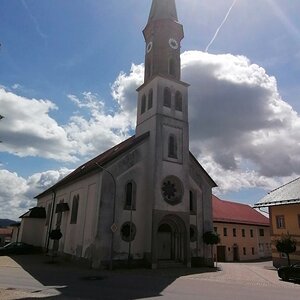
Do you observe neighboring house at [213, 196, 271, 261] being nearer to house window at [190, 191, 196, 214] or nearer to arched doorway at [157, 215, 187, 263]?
house window at [190, 191, 196, 214]

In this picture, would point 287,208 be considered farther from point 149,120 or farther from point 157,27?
point 157,27

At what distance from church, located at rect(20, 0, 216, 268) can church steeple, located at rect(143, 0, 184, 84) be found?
0.35ft

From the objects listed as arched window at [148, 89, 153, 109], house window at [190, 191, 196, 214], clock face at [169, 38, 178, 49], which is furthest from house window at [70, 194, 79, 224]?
clock face at [169, 38, 178, 49]

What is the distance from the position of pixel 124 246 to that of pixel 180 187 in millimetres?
7625

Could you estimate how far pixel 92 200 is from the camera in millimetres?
26672

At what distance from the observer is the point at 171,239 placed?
1095 inches

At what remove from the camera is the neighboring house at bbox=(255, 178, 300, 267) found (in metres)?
31.1

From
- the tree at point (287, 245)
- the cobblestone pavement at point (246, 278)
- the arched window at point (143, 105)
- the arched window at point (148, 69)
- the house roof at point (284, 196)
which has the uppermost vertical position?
the arched window at point (148, 69)

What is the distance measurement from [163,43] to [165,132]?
10217 mm

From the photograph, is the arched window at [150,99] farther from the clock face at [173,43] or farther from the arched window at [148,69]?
the clock face at [173,43]

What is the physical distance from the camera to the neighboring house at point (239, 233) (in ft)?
152

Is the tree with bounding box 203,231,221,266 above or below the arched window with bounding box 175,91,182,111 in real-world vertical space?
below

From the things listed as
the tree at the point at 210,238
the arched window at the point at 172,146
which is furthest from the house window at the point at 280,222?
the arched window at the point at 172,146

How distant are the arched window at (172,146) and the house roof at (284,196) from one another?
12934 millimetres
